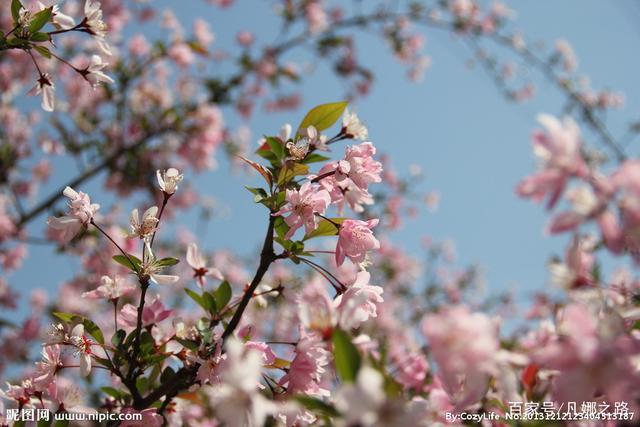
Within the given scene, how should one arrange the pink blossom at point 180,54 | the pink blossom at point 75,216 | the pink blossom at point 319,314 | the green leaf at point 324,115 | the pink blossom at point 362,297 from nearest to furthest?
the pink blossom at point 319,314 → the pink blossom at point 362,297 → the pink blossom at point 75,216 → the green leaf at point 324,115 → the pink blossom at point 180,54

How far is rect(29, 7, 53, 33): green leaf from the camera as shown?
1.25 meters

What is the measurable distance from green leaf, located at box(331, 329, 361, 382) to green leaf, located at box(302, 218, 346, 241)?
0.50 meters

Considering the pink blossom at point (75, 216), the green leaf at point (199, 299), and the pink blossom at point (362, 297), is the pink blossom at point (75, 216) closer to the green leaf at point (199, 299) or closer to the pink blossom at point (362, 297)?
the green leaf at point (199, 299)

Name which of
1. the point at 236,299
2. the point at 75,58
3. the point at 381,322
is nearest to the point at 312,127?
the point at 236,299

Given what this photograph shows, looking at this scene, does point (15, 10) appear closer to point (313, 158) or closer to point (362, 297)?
point (313, 158)

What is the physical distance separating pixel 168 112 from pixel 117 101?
1.69 feet

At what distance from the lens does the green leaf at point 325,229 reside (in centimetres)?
115

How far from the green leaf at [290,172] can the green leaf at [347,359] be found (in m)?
0.60

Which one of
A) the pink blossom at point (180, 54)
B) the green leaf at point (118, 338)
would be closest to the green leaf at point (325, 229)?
the green leaf at point (118, 338)

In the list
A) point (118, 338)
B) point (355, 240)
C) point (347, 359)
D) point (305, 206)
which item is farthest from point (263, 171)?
point (347, 359)

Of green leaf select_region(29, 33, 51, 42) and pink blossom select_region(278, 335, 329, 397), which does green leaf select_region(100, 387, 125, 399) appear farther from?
green leaf select_region(29, 33, 51, 42)

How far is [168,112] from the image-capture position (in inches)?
148

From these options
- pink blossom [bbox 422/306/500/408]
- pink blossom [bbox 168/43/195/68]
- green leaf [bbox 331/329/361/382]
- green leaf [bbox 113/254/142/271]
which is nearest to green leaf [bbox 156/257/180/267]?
green leaf [bbox 113/254/142/271]

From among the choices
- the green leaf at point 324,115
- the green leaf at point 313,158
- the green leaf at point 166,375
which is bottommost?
the green leaf at point 166,375
